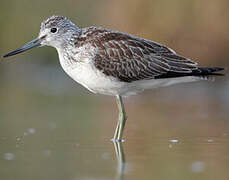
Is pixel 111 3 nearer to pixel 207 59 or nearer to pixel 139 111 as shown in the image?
pixel 207 59

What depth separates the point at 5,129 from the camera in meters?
11.3

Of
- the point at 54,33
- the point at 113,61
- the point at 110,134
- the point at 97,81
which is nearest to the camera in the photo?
the point at 97,81

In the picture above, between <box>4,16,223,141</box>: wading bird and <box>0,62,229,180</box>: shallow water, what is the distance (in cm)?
82

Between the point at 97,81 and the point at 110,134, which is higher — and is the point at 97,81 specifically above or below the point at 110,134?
above

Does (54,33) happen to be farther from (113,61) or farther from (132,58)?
(132,58)

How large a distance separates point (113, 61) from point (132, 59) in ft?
1.30

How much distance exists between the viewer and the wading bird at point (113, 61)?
10.4 meters

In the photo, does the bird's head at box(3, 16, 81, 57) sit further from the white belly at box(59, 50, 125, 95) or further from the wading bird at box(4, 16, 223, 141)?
the white belly at box(59, 50, 125, 95)

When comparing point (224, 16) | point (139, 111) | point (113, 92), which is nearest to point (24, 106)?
point (139, 111)

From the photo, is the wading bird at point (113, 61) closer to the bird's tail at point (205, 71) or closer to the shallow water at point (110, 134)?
the bird's tail at point (205, 71)

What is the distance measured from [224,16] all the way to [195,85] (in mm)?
1843

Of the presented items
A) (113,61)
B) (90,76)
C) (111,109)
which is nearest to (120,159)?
(90,76)

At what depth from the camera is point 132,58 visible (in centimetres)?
1101

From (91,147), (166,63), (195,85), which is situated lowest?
(195,85)
